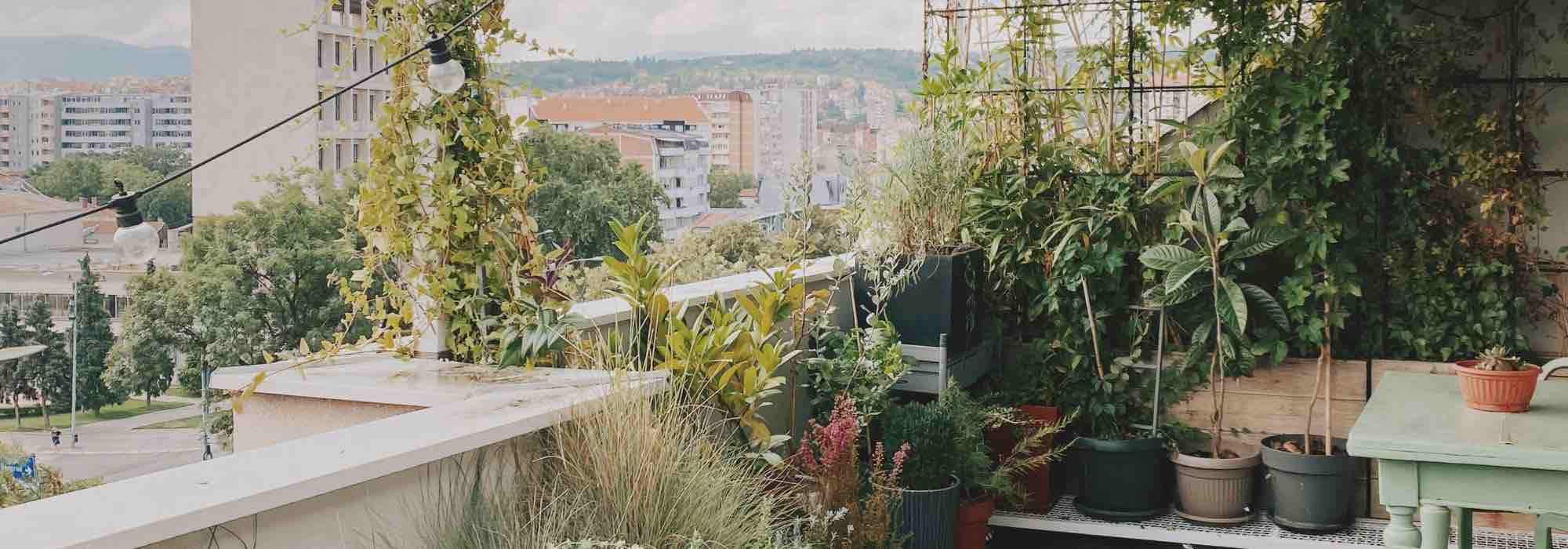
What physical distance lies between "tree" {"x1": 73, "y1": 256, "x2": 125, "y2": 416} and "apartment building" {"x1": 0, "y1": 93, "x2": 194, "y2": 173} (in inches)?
169

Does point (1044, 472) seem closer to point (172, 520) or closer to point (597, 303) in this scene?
point (597, 303)

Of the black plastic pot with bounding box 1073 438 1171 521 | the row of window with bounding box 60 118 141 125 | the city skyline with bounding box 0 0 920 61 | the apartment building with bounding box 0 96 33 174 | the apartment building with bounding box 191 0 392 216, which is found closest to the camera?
the black plastic pot with bounding box 1073 438 1171 521

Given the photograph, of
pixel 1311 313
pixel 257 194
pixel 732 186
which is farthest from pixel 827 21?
pixel 1311 313

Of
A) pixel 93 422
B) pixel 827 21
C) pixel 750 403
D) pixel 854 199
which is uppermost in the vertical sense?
pixel 827 21

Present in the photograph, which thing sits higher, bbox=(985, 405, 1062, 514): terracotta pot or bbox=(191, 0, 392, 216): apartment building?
bbox=(191, 0, 392, 216): apartment building

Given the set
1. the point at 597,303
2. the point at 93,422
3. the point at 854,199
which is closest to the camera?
the point at 597,303

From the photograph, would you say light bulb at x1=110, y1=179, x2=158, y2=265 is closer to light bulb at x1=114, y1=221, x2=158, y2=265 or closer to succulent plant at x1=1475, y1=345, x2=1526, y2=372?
light bulb at x1=114, y1=221, x2=158, y2=265

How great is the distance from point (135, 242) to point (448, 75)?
2.85 feet

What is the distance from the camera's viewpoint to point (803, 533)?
130 inches

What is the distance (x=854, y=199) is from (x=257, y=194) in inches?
916

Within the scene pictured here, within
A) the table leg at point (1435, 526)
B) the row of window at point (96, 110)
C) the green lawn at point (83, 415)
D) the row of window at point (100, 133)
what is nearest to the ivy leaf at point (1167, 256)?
the table leg at point (1435, 526)

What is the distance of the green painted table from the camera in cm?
250

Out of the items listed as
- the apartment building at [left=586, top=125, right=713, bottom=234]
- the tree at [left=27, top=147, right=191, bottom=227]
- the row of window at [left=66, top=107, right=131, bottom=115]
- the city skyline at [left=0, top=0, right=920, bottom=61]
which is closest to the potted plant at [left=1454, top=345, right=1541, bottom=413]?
the tree at [left=27, top=147, right=191, bottom=227]

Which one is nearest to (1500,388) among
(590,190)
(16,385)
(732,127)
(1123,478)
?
(1123,478)
